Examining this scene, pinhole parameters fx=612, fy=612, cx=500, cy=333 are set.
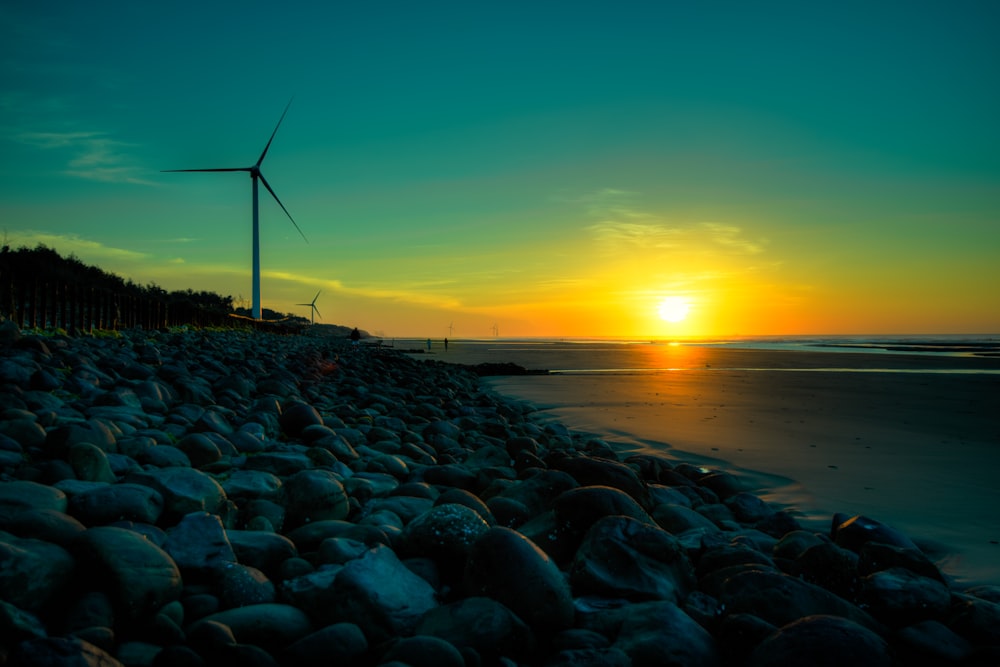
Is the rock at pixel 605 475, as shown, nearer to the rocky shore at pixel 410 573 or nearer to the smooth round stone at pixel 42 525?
the rocky shore at pixel 410 573

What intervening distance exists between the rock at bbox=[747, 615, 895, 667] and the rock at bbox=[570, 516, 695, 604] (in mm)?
514

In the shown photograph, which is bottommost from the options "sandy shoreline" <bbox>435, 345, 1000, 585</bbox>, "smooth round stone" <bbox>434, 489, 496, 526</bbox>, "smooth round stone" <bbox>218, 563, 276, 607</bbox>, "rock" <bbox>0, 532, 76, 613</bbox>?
"sandy shoreline" <bbox>435, 345, 1000, 585</bbox>

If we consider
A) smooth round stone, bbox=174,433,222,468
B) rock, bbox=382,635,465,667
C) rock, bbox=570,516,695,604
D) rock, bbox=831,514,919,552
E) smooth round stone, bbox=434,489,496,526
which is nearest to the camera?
rock, bbox=382,635,465,667

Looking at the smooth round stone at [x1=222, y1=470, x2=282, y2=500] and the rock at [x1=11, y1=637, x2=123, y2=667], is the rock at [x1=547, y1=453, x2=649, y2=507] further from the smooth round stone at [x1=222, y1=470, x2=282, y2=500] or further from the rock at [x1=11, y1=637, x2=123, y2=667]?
the rock at [x1=11, y1=637, x2=123, y2=667]

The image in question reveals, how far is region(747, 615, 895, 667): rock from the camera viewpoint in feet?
5.88

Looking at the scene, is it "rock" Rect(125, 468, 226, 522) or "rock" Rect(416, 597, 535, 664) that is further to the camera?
"rock" Rect(125, 468, 226, 522)

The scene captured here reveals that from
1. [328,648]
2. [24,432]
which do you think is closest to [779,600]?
[328,648]

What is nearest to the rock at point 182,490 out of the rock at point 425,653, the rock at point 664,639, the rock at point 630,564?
the rock at point 425,653

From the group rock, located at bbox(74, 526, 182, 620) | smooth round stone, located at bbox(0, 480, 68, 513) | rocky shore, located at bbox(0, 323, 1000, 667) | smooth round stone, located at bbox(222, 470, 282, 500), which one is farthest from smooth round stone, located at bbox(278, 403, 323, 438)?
rock, located at bbox(74, 526, 182, 620)

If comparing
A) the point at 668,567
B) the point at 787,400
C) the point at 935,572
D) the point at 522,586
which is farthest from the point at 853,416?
the point at 522,586

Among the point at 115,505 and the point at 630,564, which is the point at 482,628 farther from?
the point at 115,505

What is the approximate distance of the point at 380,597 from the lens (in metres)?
2.11

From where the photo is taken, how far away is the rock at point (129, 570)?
1928 millimetres

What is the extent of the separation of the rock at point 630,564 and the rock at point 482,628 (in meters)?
0.44
